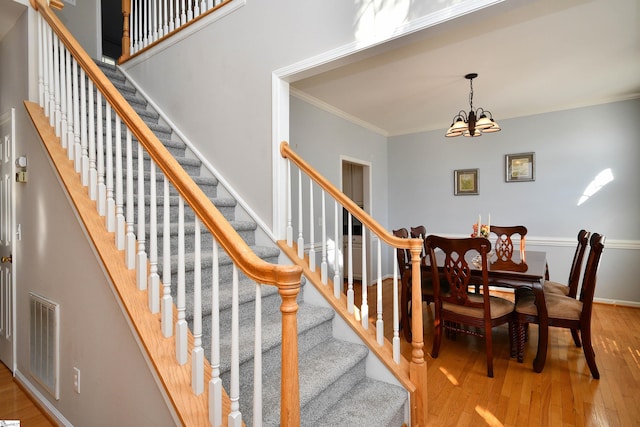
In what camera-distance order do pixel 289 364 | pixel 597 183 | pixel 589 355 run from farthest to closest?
pixel 597 183 → pixel 589 355 → pixel 289 364

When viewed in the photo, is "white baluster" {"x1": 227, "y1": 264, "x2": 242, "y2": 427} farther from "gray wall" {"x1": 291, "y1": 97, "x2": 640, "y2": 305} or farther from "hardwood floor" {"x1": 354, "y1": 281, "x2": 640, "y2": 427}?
"gray wall" {"x1": 291, "y1": 97, "x2": 640, "y2": 305}

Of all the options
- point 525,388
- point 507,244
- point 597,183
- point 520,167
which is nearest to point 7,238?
point 525,388

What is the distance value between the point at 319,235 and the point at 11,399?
3116 mm

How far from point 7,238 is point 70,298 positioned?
124cm

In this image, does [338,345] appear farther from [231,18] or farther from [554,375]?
[231,18]

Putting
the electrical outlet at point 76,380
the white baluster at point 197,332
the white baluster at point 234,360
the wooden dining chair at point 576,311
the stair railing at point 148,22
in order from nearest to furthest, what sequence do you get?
the white baluster at point 234,360 → the white baluster at point 197,332 → the electrical outlet at point 76,380 → the wooden dining chair at point 576,311 → the stair railing at point 148,22

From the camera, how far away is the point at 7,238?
260 centimetres

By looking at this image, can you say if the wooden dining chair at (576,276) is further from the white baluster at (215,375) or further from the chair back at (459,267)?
the white baluster at (215,375)

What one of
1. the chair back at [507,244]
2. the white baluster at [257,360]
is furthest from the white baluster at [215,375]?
the chair back at [507,244]

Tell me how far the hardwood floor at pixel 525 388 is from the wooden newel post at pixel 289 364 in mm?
1407

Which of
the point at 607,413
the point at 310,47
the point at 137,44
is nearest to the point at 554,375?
the point at 607,413

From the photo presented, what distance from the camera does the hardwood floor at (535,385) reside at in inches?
81.9

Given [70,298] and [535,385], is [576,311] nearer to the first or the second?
[535,385]

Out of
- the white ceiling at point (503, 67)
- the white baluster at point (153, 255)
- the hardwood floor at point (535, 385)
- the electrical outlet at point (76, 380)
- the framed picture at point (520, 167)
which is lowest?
the hardwood floor at point (535, 385)
